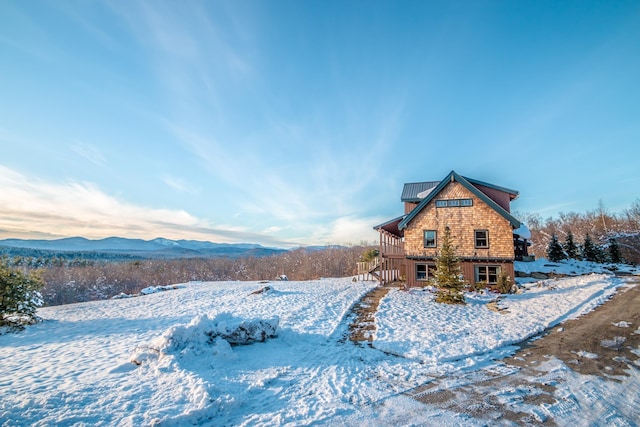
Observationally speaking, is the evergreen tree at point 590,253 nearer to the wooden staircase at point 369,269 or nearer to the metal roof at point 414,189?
the metal roof at point 414,189

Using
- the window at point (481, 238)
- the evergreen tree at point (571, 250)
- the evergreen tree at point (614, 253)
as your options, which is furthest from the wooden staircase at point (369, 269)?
the evergreen tree at point (614, 253)

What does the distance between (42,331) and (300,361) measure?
14.1 meters

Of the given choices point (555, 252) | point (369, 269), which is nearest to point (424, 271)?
point (369, 269)

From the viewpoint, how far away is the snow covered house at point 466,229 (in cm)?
2038

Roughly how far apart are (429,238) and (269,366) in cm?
1755

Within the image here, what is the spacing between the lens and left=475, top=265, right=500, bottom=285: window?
2045cm

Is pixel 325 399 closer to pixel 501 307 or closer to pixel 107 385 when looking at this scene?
pixel 107 385

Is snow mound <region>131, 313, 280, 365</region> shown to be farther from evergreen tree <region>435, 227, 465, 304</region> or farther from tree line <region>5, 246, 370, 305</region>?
tree line <region>5, 246, 370, 305</region>

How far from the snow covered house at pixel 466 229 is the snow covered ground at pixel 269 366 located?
4.89 m

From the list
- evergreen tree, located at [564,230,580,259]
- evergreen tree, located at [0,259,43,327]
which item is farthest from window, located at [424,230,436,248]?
evergreen tree, located at [0,259,43,327]

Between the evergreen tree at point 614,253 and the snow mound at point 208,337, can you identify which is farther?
the evergreen tree at point 614,253

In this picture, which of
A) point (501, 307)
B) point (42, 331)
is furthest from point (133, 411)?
point (501, 307)

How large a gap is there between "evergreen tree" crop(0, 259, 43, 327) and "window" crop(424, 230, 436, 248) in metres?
24.8

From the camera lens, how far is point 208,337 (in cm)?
905
